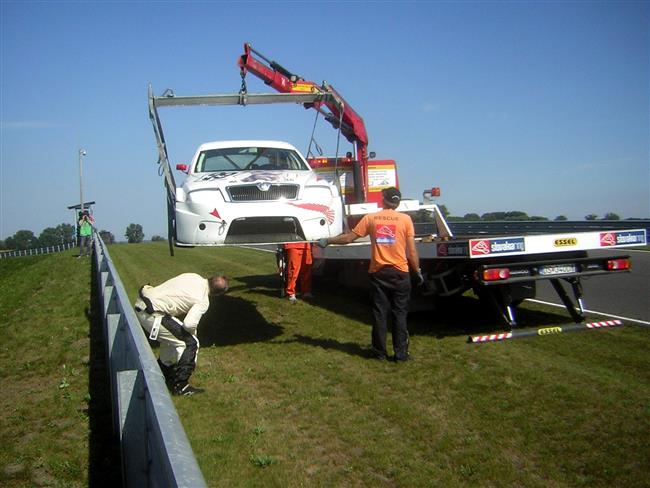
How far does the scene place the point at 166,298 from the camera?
5.75 meters

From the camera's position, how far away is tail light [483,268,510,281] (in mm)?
6754

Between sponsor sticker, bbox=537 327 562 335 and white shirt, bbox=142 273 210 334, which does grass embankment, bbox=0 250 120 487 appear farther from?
sponsor sticker, bbox=537 327 562 335

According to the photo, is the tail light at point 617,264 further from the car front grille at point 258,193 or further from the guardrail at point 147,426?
the guardrail at point 147,426

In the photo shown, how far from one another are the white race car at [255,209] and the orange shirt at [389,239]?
769 millimetres

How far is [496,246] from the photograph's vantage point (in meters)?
6.71

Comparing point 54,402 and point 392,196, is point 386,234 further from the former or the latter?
point 54,402

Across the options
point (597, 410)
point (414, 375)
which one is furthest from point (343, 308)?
point (597, 410)

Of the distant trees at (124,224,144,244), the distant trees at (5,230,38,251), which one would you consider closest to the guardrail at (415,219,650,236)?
the distant trees at (124,224,144,244)

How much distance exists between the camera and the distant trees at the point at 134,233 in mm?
57688

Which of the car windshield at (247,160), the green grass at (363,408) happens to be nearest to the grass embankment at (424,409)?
the green grass at (363,408)

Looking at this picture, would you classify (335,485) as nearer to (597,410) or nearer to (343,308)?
(597,410)

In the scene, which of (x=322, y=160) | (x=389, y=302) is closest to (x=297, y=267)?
(x=322, y=160)

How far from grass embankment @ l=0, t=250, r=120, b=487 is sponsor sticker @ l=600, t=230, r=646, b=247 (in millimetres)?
5657

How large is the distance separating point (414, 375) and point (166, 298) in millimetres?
2460
